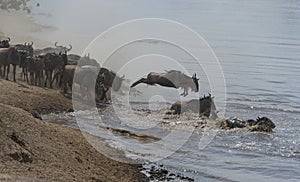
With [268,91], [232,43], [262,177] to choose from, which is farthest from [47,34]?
[262,177]

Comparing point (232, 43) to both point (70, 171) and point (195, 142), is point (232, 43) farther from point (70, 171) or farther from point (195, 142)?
point (70, 171)

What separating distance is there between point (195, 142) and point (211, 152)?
1.17 meters

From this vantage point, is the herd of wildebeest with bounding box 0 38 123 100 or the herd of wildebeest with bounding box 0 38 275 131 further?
the herd of wildebeest with bounding box 0 38 123 100

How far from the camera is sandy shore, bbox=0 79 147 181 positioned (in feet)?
34.7

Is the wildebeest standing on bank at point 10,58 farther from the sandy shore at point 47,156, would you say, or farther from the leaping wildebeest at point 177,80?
the sandy shore at point 47,156

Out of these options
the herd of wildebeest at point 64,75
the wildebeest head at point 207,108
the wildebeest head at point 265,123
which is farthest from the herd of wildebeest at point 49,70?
the wildebeest head at point 265,123

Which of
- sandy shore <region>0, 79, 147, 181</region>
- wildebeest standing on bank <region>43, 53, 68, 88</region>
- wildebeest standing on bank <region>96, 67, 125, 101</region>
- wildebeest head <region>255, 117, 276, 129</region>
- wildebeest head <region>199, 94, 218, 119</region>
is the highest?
wildebeest standing on bank <region>43, 53, 68, 88</region>

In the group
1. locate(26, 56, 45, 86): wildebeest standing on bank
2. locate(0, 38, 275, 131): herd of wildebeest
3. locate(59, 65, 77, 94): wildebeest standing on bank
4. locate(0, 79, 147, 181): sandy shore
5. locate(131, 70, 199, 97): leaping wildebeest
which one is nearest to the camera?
locate(0, 79, 147, 181): sandy shore

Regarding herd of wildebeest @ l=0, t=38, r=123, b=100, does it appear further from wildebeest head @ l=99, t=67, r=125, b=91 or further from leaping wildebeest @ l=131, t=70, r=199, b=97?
leaping wildebeest @ l=131, t=70, r=199, b=97

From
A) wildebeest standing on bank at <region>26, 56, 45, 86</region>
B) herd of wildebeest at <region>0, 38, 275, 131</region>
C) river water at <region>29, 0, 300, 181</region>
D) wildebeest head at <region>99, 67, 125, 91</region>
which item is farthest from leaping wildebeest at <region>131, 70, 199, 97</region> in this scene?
wildebeest standing on bank at <region>26, 56, 45, 86</region>

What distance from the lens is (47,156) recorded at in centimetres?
1175

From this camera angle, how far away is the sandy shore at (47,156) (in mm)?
10578

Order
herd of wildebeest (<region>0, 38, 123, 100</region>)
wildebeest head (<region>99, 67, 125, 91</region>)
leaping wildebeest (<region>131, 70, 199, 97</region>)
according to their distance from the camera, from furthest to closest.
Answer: leaping wildebeest (<region>131, 70, 199, 97</region>), wildebeest head (<region>99, 67, 125, 91</region>), herd of wildebeest (<region>0, 38, 123, 100</region>)

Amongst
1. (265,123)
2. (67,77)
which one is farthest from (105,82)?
(265,123)
